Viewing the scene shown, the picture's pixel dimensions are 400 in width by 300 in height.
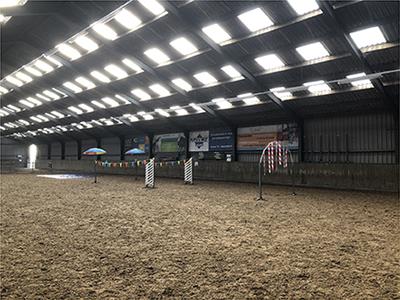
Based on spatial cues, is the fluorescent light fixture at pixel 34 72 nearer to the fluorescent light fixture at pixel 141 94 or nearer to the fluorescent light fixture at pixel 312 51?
the fluorescent light fixture at pixel 141 94

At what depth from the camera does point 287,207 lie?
10547 millimetres

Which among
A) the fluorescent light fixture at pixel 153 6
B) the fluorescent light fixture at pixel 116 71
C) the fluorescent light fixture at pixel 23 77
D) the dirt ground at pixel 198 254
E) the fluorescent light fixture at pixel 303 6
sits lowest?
the dirt ground at pixel 198 254

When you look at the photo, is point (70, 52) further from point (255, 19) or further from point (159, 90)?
point (255, 19)

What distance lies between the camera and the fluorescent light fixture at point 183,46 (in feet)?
51.6

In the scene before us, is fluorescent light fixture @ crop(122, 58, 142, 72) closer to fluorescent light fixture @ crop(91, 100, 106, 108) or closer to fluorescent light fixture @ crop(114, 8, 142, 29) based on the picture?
fluorescent light fixture @ crop(114, 8, 142, 29)

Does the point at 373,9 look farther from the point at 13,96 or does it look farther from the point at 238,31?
the point at 13,96

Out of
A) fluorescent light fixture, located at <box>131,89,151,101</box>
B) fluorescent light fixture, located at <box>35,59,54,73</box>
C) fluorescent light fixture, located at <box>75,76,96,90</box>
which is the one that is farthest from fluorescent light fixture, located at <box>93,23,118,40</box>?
fluorescent light fixture, located at <box>35,59,54,73</box>

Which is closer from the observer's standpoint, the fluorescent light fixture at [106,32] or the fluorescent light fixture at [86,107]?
the fluorescent light fixture at [106,32]

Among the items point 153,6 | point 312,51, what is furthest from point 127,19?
point 312,51

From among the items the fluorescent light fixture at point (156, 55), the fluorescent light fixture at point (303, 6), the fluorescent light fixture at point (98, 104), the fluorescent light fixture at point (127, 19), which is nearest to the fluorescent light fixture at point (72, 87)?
the fluorescent light fixture at point (98, 104)

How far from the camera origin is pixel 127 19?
14875mm

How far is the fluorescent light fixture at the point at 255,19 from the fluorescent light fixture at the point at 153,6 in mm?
3880

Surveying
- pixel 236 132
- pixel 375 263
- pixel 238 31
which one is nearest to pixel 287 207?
pixel 375 263

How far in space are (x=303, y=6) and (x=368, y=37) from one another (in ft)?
11.5
